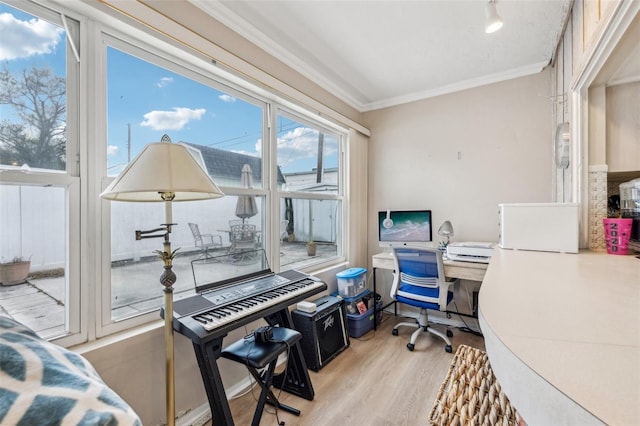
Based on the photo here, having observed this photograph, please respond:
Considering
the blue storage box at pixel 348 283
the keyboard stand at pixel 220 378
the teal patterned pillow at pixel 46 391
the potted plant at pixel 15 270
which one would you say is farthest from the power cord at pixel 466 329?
the potted plant at pixel 15 270

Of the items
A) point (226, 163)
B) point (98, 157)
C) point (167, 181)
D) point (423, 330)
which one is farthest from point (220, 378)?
point (423, 330)

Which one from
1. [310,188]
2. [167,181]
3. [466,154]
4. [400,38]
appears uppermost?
[400,38]

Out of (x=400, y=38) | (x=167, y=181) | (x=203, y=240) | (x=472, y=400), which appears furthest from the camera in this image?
(x=400, y=38)

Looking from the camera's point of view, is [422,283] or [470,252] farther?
[422,283]

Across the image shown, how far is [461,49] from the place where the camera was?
233 centimetres

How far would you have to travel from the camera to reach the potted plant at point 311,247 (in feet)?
9.57

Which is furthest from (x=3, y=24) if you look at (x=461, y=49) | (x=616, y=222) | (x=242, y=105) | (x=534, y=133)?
(x=534, y=133)

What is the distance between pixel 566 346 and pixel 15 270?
1.83 meters

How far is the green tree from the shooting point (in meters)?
1.14

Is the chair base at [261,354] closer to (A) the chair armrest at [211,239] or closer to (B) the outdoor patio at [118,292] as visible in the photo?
(B) the outdoor patio at [118,292]

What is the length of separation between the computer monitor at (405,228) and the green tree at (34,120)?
267 cm

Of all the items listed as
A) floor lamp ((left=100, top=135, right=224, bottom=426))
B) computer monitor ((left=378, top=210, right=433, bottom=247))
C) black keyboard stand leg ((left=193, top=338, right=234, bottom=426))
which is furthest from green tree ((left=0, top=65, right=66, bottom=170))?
computer monitor ((left=378, top=210, right=433, bottom=247))

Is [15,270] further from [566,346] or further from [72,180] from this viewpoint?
[566,346]

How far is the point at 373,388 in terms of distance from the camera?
1935mm
